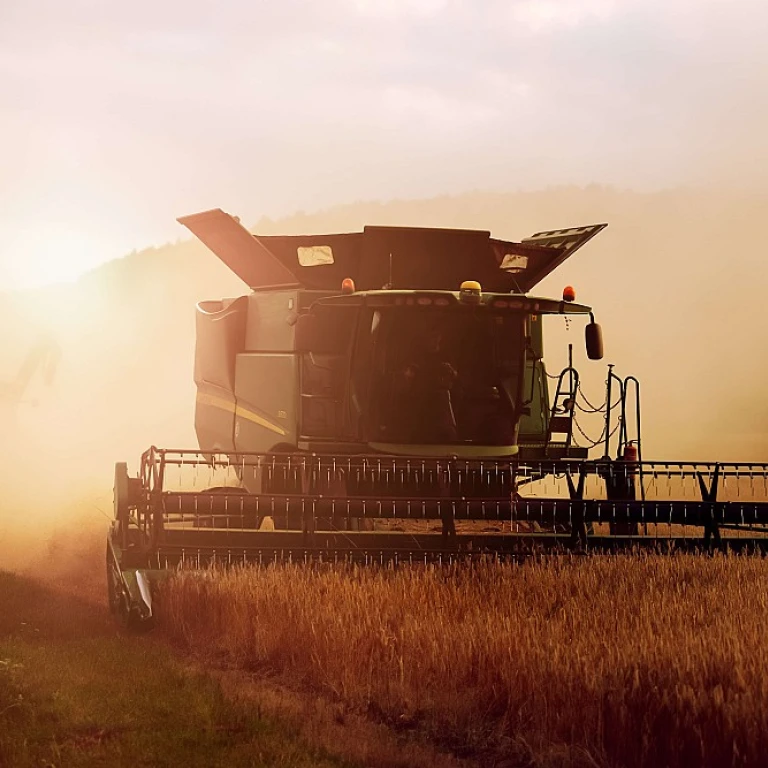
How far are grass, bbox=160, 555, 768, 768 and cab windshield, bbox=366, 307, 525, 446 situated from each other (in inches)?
71.8

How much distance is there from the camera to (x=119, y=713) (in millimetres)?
6621

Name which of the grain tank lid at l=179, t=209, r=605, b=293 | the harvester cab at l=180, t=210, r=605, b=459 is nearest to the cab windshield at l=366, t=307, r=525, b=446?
the harvester cab at l=180, t=210, r=605, b=459

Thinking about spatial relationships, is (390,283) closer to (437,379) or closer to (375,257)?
(375,257)

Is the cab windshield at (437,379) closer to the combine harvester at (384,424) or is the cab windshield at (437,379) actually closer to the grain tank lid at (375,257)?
the combine harvester at (384,424)

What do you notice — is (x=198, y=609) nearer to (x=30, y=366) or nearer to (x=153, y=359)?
(x=30, y=366)

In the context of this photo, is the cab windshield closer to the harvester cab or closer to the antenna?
the harvester cab

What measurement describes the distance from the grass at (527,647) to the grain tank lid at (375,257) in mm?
3655

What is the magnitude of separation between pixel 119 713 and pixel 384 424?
5227 mm

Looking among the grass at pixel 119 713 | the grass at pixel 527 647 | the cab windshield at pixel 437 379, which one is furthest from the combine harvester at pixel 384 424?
the grass at pixel 119 713

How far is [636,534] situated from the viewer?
37.0 feet

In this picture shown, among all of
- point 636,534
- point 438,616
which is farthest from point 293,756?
point 636,534

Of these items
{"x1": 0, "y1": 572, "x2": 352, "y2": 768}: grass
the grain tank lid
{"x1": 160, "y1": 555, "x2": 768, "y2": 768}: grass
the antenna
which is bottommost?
{"x1": 0, "y1": 572, "x2": 352, "y2": 768}: grass

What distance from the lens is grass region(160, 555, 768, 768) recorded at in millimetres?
5500

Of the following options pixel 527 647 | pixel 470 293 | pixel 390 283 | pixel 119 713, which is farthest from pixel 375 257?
pixel 119 713
